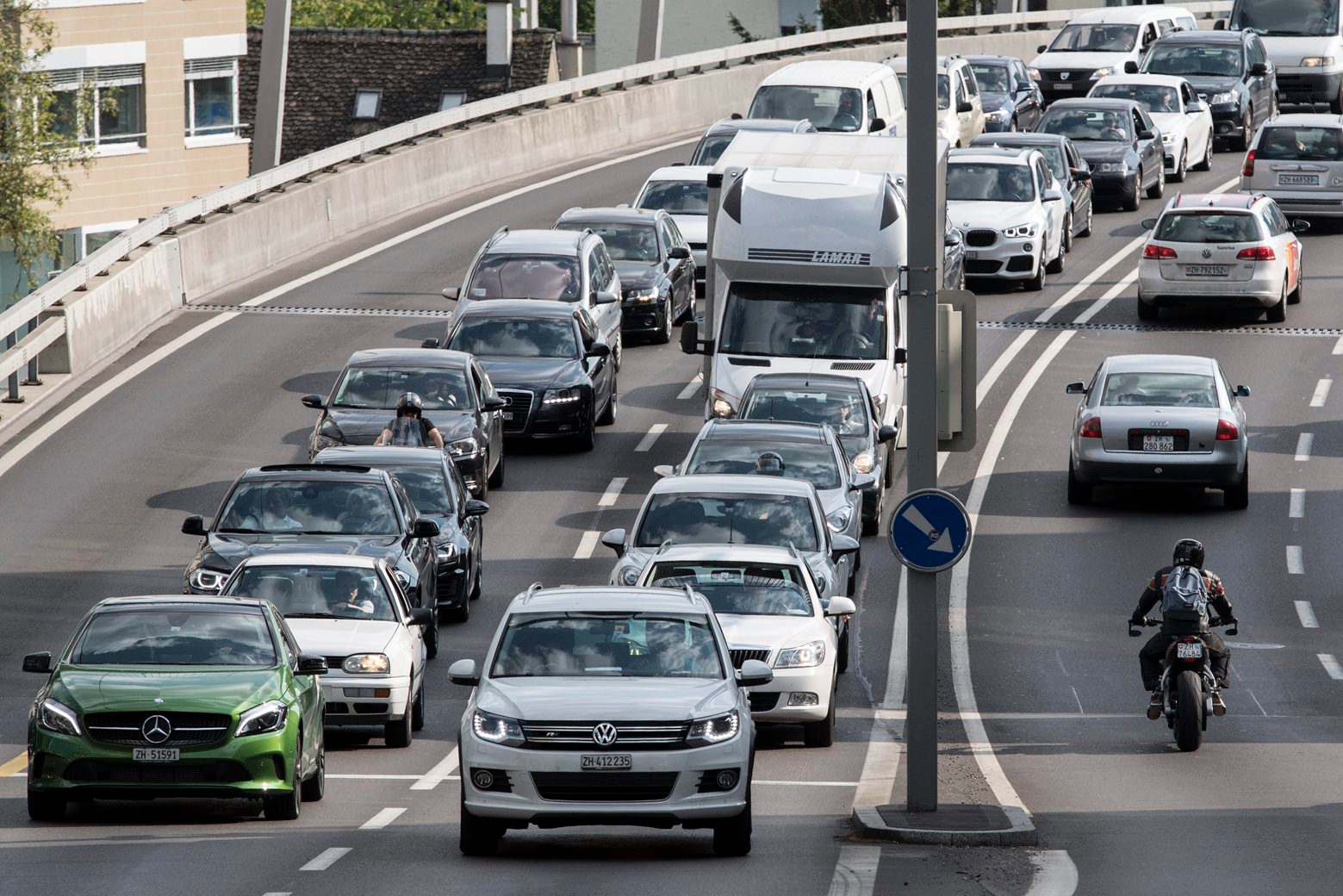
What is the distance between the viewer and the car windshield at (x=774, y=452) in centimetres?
2648

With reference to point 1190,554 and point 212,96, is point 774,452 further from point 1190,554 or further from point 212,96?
point 212,96

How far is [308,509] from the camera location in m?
23.9

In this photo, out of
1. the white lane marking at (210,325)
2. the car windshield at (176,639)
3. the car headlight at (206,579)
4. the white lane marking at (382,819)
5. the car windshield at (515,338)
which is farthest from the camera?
the car windshield at (515,338)

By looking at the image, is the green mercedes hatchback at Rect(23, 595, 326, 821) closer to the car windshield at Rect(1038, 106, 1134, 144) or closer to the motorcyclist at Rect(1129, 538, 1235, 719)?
the motorcyclist at Rect(1129, 538, 1235, 719)

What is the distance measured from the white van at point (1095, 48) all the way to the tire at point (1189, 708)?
42142mm

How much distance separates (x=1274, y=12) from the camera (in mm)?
62938

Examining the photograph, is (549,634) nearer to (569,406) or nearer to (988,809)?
(988,809)

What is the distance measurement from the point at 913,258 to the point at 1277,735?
23.0 ft

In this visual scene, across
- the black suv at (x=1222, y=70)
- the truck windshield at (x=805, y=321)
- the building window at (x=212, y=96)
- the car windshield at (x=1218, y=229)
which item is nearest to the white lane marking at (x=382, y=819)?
the truck windshield at (x=805, y=321)

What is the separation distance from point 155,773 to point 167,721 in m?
0.32

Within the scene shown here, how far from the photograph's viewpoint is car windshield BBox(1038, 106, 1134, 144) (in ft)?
158

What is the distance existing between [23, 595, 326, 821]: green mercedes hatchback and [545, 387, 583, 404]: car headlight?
15.1 metres

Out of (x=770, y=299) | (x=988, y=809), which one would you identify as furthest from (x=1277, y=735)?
(x=770, y=299)

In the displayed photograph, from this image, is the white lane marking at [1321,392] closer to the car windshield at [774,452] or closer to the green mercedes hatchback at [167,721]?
the car windshield at [774,452]
